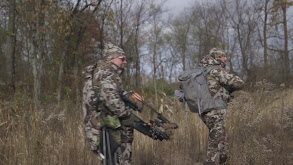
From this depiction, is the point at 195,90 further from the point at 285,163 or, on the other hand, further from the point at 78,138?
the point at 78,138

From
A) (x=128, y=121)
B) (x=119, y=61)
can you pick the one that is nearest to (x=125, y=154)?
(x=128, y=121)

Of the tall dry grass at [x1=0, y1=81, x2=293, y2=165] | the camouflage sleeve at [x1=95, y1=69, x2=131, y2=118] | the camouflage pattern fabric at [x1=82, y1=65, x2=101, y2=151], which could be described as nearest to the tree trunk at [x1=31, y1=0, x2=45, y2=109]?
the tall dry grass at [x1=0, y1=81, x2=293, y2=165]

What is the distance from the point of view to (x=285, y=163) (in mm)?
3164

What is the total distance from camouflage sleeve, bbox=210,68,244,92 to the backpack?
11 cm

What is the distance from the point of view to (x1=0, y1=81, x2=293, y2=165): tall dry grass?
3.20m

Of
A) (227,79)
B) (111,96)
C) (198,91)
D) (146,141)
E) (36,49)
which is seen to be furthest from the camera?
(36,49)

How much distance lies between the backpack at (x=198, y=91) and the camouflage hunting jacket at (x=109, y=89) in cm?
121

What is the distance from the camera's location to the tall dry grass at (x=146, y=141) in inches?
126

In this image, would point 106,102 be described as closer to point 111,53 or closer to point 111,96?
point 111,96

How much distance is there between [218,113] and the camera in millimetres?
3621

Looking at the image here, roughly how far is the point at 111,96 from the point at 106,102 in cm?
8

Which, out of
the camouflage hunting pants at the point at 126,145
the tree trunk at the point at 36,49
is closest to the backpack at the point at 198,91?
the camouflage hunting pants at the point at 126,145

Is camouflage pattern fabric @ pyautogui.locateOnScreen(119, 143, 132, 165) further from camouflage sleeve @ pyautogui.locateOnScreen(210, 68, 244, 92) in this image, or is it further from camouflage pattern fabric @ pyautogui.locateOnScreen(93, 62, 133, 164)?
camouflage sleeve @ pyautogui.locateOnScreen(210, 68, 244, 92)

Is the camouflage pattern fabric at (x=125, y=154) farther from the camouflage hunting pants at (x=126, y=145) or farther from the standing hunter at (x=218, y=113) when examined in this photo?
the standing hunter at (x=218, y=113)
